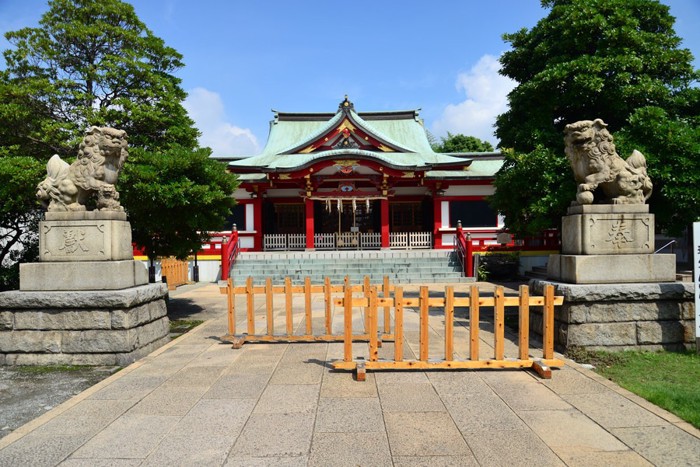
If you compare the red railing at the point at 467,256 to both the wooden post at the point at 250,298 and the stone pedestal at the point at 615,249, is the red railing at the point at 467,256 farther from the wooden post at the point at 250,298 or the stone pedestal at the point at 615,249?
the wooden post at the point at 250,298

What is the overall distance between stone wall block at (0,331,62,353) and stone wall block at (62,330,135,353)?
125 mm

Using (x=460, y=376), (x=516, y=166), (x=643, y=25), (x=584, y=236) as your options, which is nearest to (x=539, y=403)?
(x=460, y=376)

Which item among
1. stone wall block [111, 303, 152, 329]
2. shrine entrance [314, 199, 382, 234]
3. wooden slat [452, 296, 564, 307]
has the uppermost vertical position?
shrine entrance [314, 199, 382, 234]

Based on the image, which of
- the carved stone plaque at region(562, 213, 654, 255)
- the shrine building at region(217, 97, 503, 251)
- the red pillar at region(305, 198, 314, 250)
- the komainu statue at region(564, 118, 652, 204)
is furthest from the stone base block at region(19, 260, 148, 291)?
the red pillar at region(305, 198, 314, 250)

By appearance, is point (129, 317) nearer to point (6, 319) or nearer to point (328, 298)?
point (6, 319)

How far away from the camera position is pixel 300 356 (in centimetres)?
578

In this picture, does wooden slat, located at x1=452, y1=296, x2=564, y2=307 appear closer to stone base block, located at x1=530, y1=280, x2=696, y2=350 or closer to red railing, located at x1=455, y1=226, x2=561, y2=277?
stone base block, located at x1=530, y1=280, x2=696, y2=350

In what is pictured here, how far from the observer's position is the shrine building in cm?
1961

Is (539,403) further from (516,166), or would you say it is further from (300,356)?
(516,166)

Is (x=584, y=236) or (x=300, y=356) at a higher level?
(x=584, y=236)

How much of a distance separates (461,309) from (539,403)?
18.4 feet

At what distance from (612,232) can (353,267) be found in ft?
36.3

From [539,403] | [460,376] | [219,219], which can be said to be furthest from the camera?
[219,219]

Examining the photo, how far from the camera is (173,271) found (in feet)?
48.8
